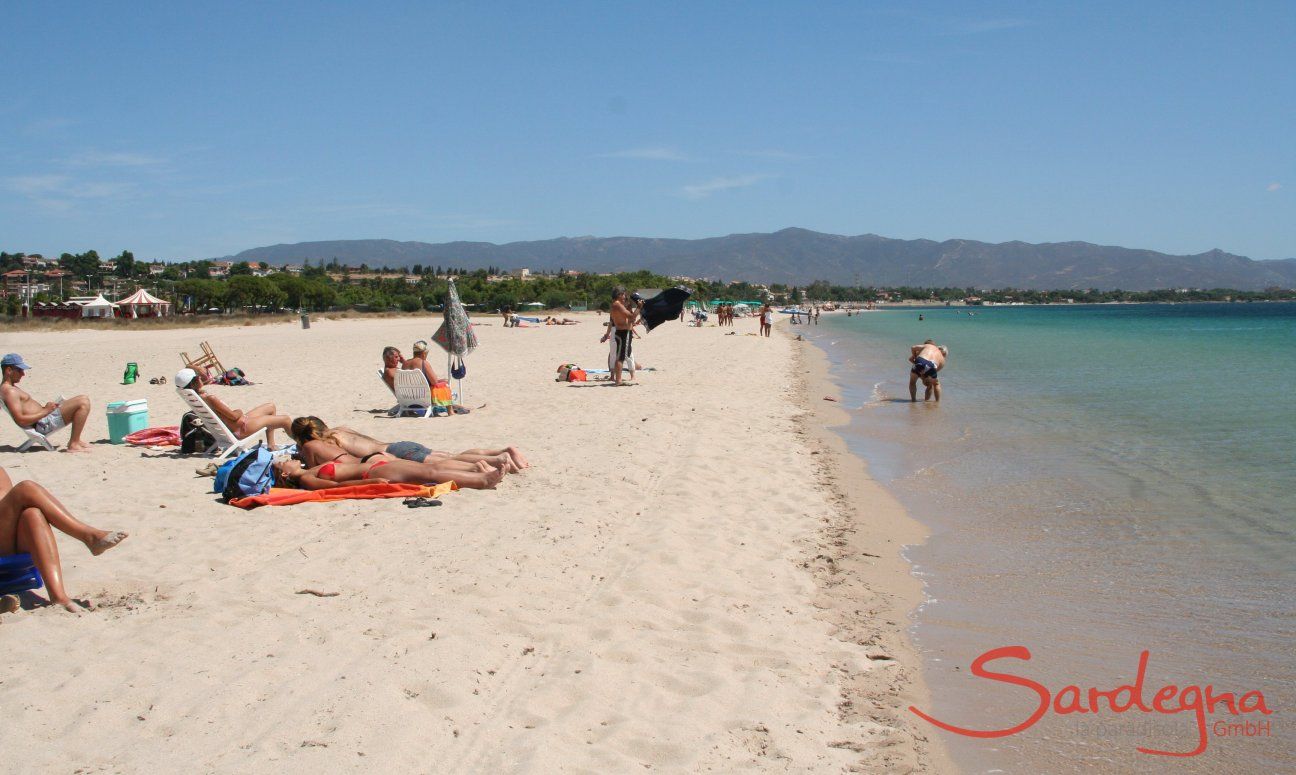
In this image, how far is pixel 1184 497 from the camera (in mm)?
8047

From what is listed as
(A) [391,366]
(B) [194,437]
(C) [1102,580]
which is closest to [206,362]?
(A) [391,366]

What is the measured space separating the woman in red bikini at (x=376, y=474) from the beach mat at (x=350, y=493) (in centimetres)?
8

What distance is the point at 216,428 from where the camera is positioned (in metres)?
7.90

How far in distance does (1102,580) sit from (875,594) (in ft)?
5.17

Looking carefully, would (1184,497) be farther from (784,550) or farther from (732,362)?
(732,362)

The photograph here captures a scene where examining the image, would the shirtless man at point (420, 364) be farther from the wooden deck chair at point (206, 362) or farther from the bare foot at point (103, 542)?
the bare foot at point (103, 542)

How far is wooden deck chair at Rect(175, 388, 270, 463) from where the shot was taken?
7801 mm

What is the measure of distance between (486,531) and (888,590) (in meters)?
2.47

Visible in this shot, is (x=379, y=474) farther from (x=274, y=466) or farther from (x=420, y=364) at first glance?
(x=420, y=364)

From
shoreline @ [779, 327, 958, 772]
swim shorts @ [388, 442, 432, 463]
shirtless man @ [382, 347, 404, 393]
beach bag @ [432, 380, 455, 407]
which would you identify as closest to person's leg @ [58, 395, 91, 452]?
shirtless man @ [382, 347, 404, 393]

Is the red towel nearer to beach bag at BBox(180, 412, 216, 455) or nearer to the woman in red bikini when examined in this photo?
beach bag at BBox(180, 412, 216, 455)

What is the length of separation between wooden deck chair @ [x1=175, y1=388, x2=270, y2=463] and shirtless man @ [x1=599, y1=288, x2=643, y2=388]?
22.7 ft

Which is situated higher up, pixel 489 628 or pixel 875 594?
pixel 489 628

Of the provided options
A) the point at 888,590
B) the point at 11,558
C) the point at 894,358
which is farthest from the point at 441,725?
the point at 894,358
